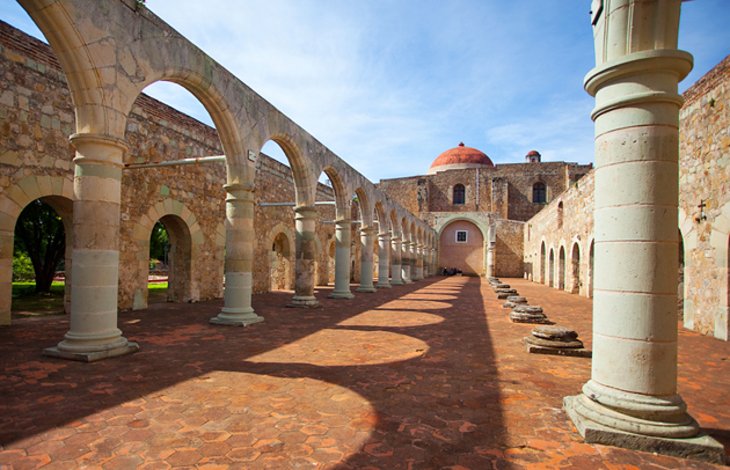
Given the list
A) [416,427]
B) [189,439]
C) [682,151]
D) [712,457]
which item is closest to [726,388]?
[712,457]

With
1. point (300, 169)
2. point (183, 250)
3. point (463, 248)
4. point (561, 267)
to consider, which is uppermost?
point (300, 169)

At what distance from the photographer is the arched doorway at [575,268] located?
17.3 m

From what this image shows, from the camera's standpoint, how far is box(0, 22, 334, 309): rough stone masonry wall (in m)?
6.95

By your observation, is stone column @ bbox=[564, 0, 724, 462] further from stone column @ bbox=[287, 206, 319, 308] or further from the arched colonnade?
stone column @ bbox=[287, 206, 319, 308]

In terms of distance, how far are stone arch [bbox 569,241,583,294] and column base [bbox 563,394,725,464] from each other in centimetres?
1569

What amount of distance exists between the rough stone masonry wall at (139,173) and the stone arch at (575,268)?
1127cm

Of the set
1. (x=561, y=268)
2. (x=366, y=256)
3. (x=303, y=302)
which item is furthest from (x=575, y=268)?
(x=303, y=302)

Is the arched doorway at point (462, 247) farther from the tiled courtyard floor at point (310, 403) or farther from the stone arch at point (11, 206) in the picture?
the stone arch at point (11, 206)

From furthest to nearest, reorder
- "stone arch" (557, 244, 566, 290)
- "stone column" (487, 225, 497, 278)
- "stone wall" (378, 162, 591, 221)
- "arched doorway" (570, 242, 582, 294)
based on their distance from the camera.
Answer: "stone wall" (378, 162, 591, 221)
"stone column" (487, 225, 497, 278)
"stone arch" (557, 244, 566, 290)
"arched doorway" (570, 242, 582, 294)

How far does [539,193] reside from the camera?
4119 centimetres

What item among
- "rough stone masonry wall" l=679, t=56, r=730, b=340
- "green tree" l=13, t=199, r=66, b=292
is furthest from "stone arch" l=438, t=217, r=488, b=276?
"green tree" l=13, t=199, r=66, b=292

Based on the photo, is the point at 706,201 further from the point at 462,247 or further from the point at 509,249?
the point at 462,247

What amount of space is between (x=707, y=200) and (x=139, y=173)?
11.1 m

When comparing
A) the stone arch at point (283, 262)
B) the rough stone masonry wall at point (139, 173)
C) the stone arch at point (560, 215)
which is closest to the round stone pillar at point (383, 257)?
the stone arch at point (283, 262)
